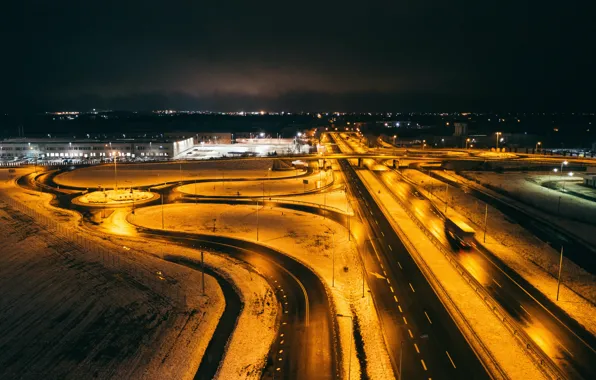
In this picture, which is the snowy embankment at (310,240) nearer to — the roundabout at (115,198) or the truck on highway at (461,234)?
the roundabout at (115,198)

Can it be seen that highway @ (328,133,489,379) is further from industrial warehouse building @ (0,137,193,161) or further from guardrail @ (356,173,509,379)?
industrial warehouse building @ (0,137,193,161)

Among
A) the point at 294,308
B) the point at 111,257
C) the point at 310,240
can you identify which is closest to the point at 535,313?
the point at 294,308

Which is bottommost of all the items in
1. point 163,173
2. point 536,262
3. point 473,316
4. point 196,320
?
point 196,320

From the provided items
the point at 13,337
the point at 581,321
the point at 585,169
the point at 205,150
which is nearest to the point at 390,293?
the point at 581,321

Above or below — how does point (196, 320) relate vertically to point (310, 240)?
below

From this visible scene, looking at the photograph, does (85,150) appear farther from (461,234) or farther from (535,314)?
(535,314)

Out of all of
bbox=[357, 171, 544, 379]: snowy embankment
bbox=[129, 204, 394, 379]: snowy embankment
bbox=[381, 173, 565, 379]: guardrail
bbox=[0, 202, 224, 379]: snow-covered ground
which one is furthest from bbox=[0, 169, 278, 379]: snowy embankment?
bbox=[381, 173, 565, 379]: guardrail

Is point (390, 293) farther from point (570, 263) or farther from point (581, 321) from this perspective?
point (570, 263)
